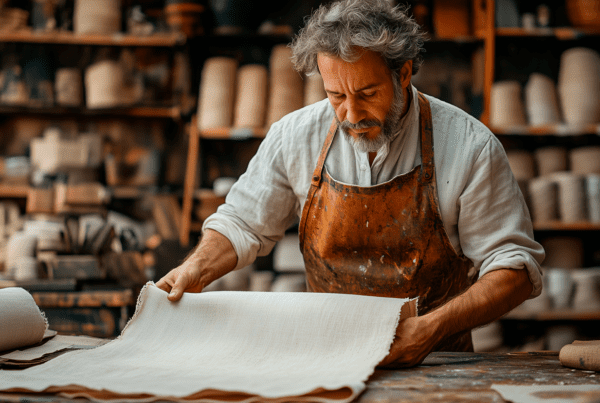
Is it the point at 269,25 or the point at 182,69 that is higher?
the point at 269,25

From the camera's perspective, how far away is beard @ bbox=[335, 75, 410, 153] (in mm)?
1614

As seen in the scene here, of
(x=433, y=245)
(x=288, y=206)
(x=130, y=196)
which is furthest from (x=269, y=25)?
(x=433, y=245)

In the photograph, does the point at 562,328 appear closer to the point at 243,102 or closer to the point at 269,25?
the point at 243,102

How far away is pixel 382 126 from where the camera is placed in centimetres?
162

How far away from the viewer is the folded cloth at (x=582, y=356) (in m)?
1.25

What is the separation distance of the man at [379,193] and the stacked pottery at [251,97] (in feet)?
4.97

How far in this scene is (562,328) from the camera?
322cm

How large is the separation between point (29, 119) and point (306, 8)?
1887 millimetres

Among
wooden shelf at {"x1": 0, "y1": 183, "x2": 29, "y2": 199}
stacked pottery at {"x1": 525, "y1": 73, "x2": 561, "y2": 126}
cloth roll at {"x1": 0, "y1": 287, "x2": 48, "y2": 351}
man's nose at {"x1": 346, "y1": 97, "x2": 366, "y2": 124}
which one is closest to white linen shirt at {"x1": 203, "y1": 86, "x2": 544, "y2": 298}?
man's nose at {"x1": 346, "y1": 97, "x2": 366, "y2": 124}

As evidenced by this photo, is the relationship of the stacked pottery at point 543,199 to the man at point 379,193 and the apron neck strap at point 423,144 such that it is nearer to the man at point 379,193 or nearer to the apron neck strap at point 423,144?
the man at point 379,193

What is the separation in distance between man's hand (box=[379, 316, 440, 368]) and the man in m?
0.15

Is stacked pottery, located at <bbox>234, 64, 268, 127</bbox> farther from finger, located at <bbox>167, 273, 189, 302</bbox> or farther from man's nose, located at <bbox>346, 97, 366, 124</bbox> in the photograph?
finger, located at <bbox>167, 273, 189, 302</bbox>

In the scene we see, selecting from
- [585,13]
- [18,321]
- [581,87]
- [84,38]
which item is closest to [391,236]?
[18,321]

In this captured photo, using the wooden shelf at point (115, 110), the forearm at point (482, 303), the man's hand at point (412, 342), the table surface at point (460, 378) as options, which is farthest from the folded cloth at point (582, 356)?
the wooden shelf at point (115, 110)
